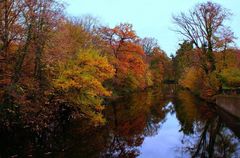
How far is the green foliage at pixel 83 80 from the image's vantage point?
70.4 ft

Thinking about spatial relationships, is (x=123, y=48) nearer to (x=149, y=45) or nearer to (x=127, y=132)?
(x=127, y=132)

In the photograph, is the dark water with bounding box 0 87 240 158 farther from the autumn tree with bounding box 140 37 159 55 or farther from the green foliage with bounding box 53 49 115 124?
the autumn tree with bounding box 140 37 159 55

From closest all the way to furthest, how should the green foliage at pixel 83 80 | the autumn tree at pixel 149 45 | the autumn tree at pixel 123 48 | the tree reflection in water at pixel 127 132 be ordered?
the tree reflection in water at pixel 127 132 → the green foliage at pixel 83 80 → the autumn tree at pixel 123 48 → the autumn tree at pixel 149 45

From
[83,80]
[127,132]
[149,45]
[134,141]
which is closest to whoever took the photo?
[134,141]

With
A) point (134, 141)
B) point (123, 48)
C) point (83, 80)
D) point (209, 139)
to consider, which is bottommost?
point (134, 141)

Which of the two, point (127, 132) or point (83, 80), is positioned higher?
point (83, 80)

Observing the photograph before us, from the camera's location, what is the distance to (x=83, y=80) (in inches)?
881

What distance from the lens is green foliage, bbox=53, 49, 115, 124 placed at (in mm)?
21469

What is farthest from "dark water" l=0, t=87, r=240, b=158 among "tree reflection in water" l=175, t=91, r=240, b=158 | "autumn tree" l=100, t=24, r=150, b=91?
"autumn tree" l=100, t=24, r=150, b=91

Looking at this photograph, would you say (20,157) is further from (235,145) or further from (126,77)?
(126,77)

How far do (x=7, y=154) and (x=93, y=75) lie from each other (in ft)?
35.1

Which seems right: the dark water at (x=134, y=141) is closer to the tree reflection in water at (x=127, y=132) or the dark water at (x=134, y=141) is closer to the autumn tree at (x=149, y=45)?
the tree reflection in water at (x=127, y=132)

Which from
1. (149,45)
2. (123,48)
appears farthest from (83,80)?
(149,45)

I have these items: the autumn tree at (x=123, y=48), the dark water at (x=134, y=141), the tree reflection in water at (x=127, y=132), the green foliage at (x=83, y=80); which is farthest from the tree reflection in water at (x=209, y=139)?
the autumn tree at (x=123, y=48)
